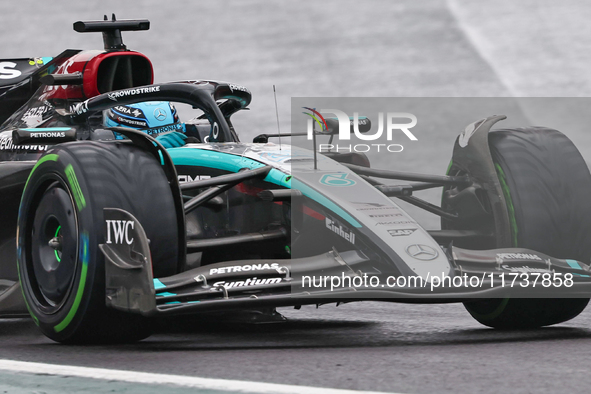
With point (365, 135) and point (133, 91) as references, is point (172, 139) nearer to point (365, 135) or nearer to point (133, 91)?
point (133, 91)

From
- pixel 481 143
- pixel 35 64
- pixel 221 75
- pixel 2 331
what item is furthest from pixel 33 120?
pixel 221 75

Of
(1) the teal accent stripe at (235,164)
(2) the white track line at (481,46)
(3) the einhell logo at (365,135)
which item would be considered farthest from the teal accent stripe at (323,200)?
(2) the white track line at (481,46)

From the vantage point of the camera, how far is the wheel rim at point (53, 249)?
432cm

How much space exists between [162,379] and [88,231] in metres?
1.18

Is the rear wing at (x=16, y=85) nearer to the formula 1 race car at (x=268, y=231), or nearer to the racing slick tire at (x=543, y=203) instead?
the formula 1 race car at (x=268, y=231)

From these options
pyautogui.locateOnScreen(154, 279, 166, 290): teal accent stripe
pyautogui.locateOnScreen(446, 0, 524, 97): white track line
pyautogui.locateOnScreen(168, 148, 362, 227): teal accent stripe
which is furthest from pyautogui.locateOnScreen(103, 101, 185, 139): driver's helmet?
pyautogui.locateOnScreen(446, 0, 524, 97): white track line

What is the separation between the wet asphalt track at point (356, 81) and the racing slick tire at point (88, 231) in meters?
0.15

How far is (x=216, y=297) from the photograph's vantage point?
3.99m

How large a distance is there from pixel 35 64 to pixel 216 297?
4.46 meters

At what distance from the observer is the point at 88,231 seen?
4160mm

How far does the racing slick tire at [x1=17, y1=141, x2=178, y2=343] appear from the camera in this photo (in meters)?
4.16

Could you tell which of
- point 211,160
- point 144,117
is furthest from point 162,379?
point 144,117

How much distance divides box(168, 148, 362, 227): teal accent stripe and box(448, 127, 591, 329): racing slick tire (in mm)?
986

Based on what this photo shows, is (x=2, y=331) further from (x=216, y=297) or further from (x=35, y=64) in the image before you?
(x=35, y=64)
